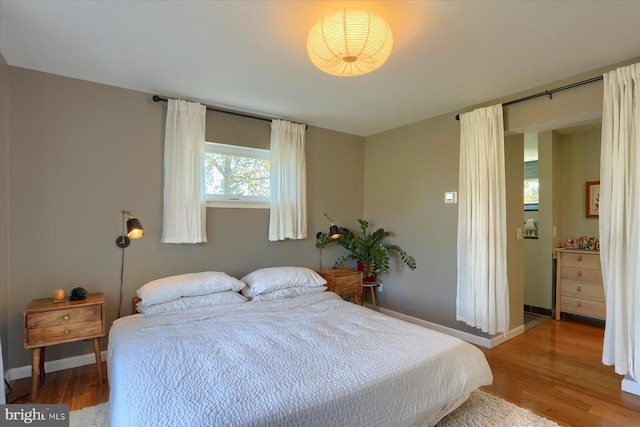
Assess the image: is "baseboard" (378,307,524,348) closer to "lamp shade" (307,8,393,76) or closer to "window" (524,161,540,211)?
"window" (524,161,540,211)

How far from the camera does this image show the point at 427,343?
183 cm

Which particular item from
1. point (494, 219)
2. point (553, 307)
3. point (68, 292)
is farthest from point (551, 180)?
point (68, 292)

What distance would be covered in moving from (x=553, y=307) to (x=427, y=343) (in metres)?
3.40

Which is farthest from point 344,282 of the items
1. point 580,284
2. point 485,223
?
point 580,284

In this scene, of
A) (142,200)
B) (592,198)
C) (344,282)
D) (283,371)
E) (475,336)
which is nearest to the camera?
(283,371)

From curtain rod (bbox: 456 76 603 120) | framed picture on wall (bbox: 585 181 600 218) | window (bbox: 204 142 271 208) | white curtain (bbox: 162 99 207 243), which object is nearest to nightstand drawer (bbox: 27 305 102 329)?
white curtain (bbox: 162 99 207 243)

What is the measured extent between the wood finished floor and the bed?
545 mm

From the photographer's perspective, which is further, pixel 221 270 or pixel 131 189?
pixel 221 270

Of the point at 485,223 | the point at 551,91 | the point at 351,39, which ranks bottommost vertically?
the point at 485,223

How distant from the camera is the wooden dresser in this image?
371 cm

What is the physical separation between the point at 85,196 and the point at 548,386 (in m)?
3.99

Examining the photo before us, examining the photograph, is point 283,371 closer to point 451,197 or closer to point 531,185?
point 451,197

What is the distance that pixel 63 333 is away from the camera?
7.16ft

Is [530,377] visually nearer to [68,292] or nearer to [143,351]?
[143,351]
